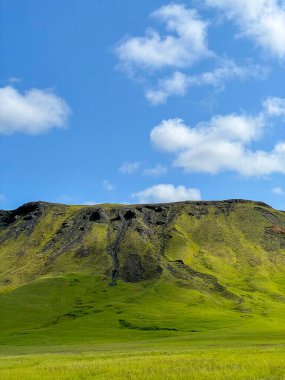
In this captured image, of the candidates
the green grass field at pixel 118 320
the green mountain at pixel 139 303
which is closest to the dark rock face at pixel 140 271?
the green mountain at pixel 139 303

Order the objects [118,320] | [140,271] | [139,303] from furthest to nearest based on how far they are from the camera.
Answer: [140,271]
[139,303]
[118,320]

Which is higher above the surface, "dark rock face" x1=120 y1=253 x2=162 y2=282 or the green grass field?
"dark rock face" x1=120 y1=253 x2=162 y2=282

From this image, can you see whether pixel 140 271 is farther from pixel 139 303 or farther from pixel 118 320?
pixel 118 320

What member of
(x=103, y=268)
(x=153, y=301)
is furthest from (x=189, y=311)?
(x=103, y=268)

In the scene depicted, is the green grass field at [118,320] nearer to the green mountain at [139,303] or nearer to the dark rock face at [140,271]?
the green mountain at [139,303]

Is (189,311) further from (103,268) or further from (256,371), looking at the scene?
(256,371)

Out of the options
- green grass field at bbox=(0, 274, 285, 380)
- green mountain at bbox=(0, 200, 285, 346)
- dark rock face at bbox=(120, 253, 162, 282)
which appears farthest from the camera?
dark rock face at bbox=(120, 253, 162, 282)

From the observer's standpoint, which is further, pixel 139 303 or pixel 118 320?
pixel 139 303

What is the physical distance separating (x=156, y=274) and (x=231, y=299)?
3448 cm

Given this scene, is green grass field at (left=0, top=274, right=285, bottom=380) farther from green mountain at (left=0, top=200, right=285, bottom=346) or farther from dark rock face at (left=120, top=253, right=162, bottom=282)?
dark rock face at (left=120, top=253, right=162, bottom=282)

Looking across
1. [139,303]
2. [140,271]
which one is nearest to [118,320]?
[139,303]

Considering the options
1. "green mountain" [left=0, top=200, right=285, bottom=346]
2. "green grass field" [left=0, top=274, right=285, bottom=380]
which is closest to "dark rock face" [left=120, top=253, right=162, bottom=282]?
"green mountain" [left=0, top=200, right=285, bottom=346]

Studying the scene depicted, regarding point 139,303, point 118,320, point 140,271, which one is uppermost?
point 140,271

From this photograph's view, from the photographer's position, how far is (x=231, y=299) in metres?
163
